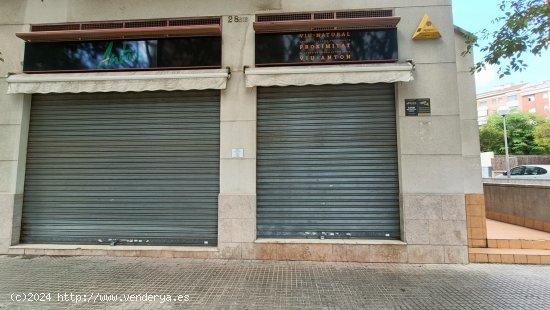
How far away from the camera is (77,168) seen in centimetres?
641

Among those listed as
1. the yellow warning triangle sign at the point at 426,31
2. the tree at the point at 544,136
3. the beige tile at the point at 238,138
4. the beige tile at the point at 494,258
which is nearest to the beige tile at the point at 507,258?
the beige tile at the point at 494,258

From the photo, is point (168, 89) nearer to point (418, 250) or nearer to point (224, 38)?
point (224, 38)

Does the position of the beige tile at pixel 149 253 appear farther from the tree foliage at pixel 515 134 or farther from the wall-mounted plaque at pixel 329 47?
the tree foliage at pixel 515 134

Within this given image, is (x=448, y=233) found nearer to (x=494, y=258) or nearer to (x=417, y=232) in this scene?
(x=417, y=232)

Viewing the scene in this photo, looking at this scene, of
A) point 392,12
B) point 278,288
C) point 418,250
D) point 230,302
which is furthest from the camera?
point 392,12

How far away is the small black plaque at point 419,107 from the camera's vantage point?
587 cm

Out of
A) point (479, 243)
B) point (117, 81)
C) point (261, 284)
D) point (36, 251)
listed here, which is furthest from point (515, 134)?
point (36, 251)

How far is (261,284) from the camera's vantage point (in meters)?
4.62

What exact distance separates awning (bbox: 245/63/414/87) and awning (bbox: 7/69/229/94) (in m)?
0.83

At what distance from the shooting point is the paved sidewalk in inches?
158

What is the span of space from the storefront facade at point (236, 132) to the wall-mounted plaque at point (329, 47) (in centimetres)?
2

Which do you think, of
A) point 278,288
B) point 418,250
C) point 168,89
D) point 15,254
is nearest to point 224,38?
point 168,89

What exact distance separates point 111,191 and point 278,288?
4.34m

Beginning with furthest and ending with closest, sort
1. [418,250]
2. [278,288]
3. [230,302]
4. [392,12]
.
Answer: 1. [392,12]
2. [418,250]
3. [278,288]
4. [230,302]
